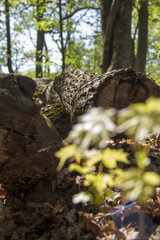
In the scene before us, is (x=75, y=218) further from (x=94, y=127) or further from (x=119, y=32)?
(x=119, y=32)

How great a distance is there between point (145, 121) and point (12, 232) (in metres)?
2.06

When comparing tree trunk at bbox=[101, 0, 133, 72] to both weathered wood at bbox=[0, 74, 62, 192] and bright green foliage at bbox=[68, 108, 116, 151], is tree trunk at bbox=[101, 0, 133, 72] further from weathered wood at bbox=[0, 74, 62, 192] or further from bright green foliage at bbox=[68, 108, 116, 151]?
bright green foliage at bbox=[68, 108, 116, 151]

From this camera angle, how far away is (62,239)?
1825 millimetres

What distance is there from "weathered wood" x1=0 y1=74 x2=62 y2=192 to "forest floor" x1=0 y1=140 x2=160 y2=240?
14.9 inches

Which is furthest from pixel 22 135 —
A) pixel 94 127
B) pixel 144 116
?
pixel 144 116

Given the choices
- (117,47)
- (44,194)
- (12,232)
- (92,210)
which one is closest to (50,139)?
(44,194)

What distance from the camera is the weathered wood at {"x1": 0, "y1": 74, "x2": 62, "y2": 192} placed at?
1986 millimetres

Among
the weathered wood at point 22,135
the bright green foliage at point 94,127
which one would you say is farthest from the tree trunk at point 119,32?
the bright green foliage at point 94,127

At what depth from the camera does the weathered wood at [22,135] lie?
1986mm

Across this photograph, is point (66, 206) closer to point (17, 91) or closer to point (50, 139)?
point (50, 139)

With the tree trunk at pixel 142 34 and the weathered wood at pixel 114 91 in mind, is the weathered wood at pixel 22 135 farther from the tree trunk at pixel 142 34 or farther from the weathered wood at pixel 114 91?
the tree trunk at pixel 142 34

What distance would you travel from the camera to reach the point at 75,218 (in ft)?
6.81

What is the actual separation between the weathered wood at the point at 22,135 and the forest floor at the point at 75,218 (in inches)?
14.9

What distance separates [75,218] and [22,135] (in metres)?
1.02
